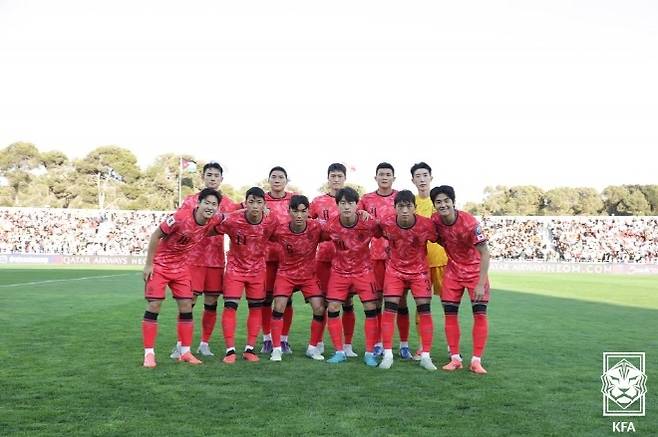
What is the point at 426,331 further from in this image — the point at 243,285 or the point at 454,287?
the point at 243,285

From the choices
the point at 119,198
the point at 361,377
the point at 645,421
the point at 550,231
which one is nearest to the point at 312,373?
the point at 361,377

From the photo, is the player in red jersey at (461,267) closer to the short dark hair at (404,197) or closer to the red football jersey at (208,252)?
the short dark hair at (404,197)

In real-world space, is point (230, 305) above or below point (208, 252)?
below

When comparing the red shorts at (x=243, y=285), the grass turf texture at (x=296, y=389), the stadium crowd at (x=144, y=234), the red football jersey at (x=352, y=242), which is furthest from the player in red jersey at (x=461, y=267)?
the stadium crowd at (x=144, y=234)

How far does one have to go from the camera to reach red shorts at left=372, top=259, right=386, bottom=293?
24.9ft

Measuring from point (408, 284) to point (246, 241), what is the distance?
1.89 metres

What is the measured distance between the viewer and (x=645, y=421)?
15.0ft

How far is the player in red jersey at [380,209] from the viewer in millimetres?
7487

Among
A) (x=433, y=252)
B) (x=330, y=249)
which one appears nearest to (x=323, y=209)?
(x=330, y=249)

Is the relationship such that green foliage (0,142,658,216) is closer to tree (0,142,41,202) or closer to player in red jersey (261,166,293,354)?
tree (0,142,41,202)

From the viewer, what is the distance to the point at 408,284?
22.5ft

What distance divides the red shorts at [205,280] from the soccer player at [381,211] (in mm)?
1936

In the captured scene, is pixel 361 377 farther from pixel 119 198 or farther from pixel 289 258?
pixel 119 198

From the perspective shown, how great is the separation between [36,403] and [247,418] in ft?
5.64
